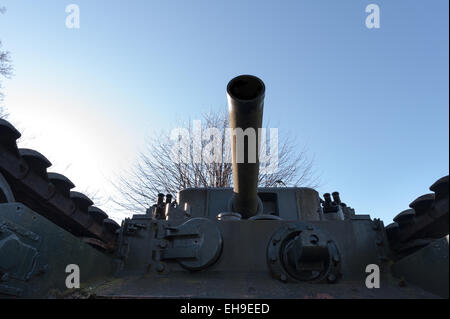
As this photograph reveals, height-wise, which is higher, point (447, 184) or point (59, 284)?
point (447, 184)

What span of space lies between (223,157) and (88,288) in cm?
1155

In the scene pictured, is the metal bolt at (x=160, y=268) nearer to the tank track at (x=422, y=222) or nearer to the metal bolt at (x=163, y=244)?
the metal bolt at (x=163, y=244)

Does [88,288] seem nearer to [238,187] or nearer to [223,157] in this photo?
[238,187]

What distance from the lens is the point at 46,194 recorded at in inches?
111

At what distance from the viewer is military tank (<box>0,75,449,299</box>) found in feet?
7.18

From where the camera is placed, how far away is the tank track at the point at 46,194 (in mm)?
2484

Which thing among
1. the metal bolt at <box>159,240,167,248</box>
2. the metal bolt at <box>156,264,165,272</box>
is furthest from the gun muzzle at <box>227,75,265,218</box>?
the metal bolt at <box>156,264,165,272</box>

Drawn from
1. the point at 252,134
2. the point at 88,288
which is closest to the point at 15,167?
the point at 88,288

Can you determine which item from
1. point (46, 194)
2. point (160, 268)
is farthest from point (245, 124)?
point (46, 194)

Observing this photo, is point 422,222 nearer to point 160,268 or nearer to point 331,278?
point 331,278

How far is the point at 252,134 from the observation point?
2.66 meters

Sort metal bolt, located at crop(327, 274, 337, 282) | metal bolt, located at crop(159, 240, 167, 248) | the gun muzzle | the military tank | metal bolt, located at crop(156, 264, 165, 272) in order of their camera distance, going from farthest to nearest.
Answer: metal bolt, located at crop(159, 240, 167, 248), metal bolt, located at crop(156, 264, 165, 272), metal bolt, located at crop(327, 274, 337, 282), the gun muzzle, the military tank

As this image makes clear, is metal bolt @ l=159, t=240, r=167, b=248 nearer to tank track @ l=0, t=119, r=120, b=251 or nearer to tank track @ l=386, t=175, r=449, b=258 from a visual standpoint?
tank track @ l=0, t=119, r=120, b=251
